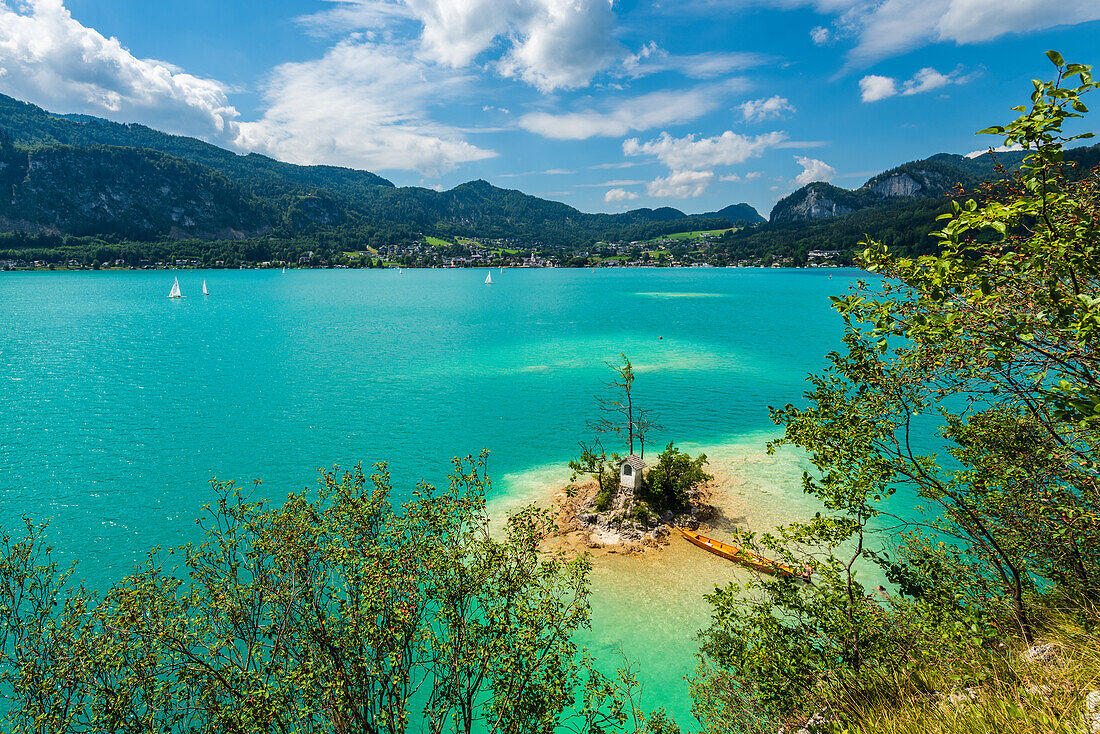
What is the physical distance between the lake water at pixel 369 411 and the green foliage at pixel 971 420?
9.11m

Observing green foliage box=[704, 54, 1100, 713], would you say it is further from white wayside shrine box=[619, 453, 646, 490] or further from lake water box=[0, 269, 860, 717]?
white wayside shrine box=[619, 453, 646, 490]

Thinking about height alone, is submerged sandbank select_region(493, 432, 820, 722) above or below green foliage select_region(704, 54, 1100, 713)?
below

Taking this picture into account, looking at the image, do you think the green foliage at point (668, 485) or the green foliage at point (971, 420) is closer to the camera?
the green foliage at point (971, 420)

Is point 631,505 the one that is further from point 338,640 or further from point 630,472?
point 338,640

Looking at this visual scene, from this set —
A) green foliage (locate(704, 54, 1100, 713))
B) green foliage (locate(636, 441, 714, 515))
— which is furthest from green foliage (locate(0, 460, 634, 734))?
green foliage (locate(636, 441, 714, 515))

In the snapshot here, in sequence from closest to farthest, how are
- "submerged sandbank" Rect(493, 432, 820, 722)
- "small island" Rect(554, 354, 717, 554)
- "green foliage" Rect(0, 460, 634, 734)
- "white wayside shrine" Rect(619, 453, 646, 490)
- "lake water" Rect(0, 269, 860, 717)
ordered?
"green foliage" Rect(0, 460, 634, 734) < "submerged sandbank" Rect(493, 432, 820, 722) < "lake water" Rect(0, 269, 860, 717) < "small island" Rect(554, 354, 717, 554) < "white wayside shrine" Rect(619, 453, 646, 490)

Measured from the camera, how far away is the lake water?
24578mm

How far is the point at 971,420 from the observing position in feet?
39.1

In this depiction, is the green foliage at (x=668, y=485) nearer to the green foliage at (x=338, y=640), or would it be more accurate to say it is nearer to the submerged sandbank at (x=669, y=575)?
the submerged sandbank at (x=669, y=575)

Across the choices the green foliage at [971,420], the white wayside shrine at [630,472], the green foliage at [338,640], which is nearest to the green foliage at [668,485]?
the white wayside shrine at [630,472]

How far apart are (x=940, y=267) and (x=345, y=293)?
177 m

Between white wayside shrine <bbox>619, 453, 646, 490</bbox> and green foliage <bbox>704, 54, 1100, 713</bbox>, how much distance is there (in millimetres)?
15068

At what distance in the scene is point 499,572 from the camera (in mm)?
11242

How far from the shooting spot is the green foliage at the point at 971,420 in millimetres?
6602
